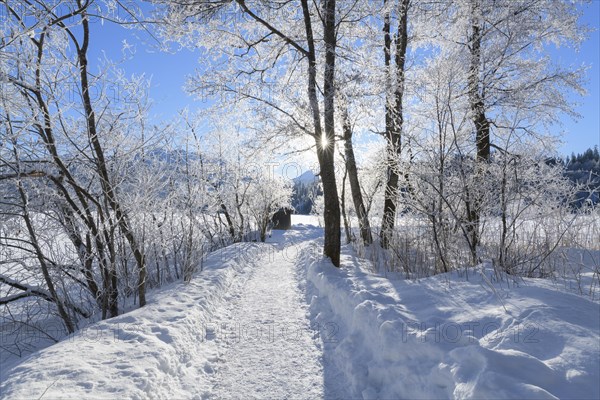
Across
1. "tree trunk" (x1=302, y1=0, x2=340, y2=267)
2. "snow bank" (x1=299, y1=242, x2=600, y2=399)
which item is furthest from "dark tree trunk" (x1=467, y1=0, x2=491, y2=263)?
"snow bank" (x1=299, y1=242, x2=600, y2=399)

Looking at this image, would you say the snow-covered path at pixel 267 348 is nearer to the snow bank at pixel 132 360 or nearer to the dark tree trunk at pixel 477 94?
the snow bank at pixel 132 360

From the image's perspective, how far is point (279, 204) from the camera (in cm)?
3139

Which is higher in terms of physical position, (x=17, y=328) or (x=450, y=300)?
(x=450, y=300)

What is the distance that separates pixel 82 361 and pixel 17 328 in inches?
154

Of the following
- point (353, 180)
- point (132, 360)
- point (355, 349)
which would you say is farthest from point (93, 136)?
point (353, 180)

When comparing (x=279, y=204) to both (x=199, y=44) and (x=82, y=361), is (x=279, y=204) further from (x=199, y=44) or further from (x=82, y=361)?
(x=82, y=361)

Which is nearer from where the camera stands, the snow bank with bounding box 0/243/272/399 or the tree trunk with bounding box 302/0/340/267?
the snow bank with bounding box 0/243/272/399

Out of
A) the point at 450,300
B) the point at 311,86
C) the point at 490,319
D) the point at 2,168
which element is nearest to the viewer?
the point at 490,319

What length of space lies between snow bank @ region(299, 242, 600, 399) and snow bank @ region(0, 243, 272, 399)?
1793mm

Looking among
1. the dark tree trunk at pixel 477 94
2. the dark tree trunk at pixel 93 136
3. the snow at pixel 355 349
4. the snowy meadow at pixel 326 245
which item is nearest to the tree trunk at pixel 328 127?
the snowy meadow at pixel 326 245

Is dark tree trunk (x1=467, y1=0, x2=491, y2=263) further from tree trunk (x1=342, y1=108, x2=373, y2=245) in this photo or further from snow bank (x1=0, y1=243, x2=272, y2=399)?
snow bank (x1=0, y1=243, x2=272, y2=399)

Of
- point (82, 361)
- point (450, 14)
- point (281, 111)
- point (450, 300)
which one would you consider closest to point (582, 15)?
point (450, 14)

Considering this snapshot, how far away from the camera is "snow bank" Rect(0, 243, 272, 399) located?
2.96 meters

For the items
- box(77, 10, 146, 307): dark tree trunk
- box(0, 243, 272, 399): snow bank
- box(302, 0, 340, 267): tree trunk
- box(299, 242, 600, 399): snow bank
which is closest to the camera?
box(299, 242, 600, 399): snow bank
